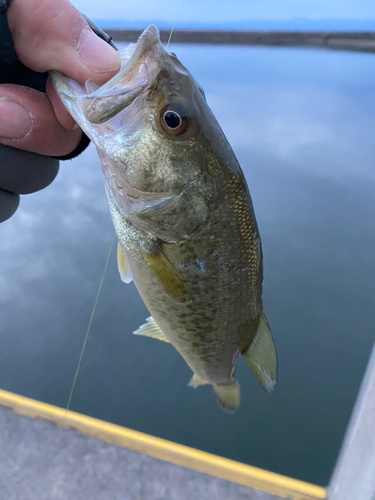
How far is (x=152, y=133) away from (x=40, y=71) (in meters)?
0.25

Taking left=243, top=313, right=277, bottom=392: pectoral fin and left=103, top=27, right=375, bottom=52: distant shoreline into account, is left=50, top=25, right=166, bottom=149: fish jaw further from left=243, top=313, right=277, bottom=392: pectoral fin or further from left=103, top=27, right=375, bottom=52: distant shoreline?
left=103, top=27, right=375, bottom=52: distant shoreline

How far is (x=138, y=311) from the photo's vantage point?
228 centimetres

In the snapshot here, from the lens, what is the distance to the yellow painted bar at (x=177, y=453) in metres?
1.30

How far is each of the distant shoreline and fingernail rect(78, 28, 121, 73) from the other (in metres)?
4.20

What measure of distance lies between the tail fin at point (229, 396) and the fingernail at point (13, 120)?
0.92 metres

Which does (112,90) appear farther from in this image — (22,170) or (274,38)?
(274,38)

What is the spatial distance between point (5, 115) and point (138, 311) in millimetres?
1837

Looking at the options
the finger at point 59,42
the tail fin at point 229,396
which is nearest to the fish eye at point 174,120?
the finger at point 59,42

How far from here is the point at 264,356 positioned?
0.81m

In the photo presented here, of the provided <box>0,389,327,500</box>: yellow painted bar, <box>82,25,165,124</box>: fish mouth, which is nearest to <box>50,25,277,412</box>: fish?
<box>82,25,165,124</box>: fish mouth

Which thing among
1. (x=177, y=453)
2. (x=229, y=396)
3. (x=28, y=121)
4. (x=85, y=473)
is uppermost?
(x=28, y=121)

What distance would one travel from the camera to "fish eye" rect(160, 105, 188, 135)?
0.56 m

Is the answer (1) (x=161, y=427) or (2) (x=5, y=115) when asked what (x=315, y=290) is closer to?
(1) (x=161, y=427)

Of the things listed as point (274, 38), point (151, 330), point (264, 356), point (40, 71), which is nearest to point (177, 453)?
point (151, 330)
